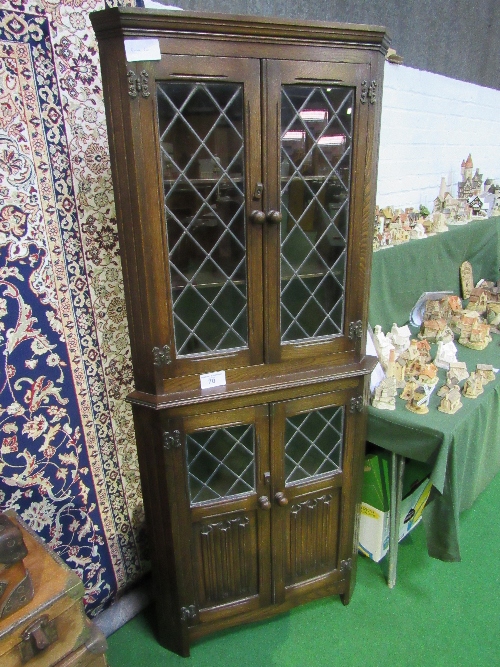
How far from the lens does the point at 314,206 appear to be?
1313 mm

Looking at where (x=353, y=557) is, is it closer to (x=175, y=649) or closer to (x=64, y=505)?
(x=175, y=649)

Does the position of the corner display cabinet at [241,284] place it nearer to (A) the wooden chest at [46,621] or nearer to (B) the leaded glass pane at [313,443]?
(B) the leaded glass pane at [313,443]

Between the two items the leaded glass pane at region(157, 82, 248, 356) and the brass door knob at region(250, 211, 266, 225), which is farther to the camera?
the brass door knob at region(250, 211, 266, 225)

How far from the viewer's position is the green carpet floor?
5.47 ft

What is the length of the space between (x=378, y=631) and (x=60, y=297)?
5.54 ft

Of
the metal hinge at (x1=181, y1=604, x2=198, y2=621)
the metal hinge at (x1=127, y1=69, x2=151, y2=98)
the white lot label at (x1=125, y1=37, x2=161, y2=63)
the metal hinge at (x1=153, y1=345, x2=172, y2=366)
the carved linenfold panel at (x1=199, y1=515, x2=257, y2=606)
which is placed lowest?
the metal hinge at (x1=181, y1=604, x2=198, y2=621)

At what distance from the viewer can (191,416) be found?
136 centimetres

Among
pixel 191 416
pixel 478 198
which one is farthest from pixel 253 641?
pixel 478 198

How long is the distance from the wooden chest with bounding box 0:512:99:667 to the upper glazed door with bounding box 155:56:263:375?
598mm

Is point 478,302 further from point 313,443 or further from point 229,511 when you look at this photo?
point 229,511

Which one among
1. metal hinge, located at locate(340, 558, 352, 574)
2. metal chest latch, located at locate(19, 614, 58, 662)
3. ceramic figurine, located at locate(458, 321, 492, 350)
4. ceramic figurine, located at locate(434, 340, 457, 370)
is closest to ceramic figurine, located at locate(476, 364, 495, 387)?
ceramic figurine, located at locate(434, 340, 457, 370)

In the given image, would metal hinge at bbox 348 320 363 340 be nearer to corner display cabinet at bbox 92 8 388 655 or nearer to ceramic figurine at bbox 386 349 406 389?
corner display cabinet at bbox 92 8 388 655

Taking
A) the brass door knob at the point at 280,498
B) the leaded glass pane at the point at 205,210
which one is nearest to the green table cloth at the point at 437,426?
the brass door knob at the point at 280,498

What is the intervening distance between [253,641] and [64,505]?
0.89 m
